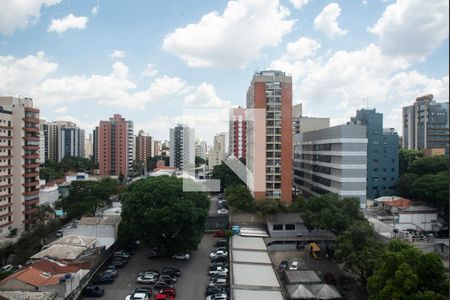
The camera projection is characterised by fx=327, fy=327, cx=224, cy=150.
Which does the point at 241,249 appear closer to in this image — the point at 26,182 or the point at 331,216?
the point at 331,216

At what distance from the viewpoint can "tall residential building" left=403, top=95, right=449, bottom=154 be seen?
25.1 metres

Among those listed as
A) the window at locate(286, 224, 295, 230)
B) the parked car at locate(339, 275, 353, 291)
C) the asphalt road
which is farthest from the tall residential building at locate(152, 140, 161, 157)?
→ the parked car at locate(339, 275, 353, 291)

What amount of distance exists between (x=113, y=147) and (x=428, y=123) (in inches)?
1046

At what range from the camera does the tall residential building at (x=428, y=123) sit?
25.1m

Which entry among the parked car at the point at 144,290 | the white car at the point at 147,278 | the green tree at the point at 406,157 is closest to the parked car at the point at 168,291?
the parked car at the point at 144,290

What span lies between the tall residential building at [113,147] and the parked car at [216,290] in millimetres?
23485

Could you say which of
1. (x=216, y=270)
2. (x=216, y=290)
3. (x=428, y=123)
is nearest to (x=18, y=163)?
(x=216, y=270)

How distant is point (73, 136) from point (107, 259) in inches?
1369

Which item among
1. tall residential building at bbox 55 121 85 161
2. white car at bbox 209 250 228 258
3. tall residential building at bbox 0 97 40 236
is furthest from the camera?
tall residential building at bbox 55 121 85 161

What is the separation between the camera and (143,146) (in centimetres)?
4034

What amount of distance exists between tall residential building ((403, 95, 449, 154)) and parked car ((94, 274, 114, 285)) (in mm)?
24859

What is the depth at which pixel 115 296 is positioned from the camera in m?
8.00

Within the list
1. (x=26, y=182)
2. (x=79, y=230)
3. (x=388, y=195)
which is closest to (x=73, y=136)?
(x=26, y=182)

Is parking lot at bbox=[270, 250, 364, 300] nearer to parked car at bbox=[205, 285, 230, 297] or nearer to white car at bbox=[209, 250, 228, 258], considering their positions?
white car at bbox=[209, 250, 228, 258]
